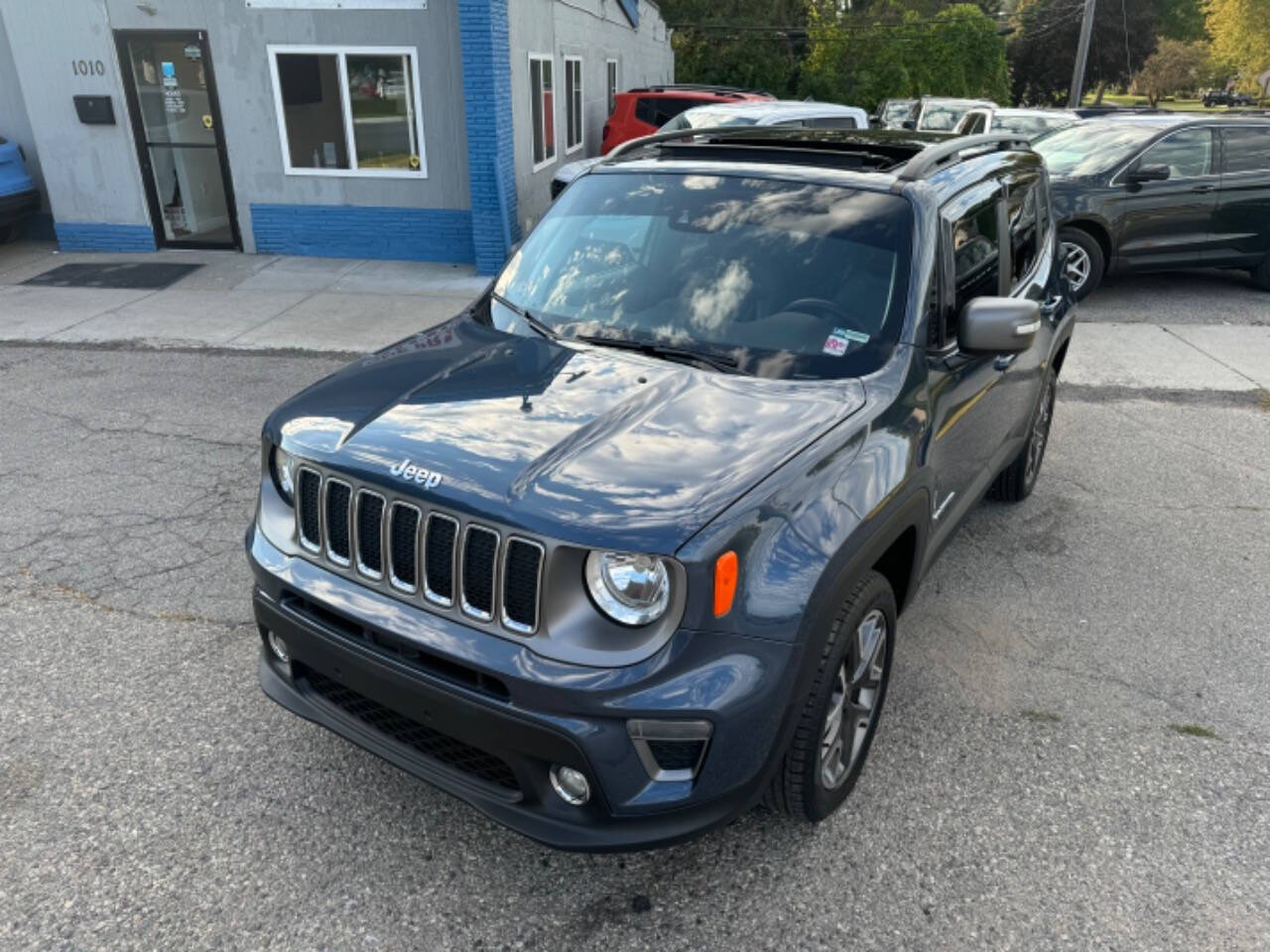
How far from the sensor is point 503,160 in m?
9.91

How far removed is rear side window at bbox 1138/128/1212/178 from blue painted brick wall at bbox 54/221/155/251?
10893 millimetres

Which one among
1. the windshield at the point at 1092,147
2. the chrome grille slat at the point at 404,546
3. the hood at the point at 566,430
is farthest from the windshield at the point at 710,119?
the chrome grille slat at the point at 404,546

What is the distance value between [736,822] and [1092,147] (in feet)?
31.6

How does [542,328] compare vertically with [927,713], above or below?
above

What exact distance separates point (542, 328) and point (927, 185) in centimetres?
144

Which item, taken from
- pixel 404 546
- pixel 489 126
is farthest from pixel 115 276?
pixel 404 546

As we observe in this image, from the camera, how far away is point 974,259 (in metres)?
3.57

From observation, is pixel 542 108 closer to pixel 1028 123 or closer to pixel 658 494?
pixel 1028 123

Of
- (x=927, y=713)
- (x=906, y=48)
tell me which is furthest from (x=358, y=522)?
(x=906, y=48)

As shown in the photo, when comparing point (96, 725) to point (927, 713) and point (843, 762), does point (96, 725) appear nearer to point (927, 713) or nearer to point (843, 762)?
point (843, 762)

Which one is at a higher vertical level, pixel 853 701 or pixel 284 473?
pixel 284 473

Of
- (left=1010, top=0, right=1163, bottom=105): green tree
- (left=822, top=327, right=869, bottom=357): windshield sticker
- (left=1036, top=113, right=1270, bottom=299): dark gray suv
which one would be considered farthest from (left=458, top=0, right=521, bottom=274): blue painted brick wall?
(left=1010, top=0, right=1163, bottom=105): green tree

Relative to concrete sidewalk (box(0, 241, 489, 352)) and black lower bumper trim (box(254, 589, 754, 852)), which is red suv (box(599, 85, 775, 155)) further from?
black lower bumper trim (box(254, 589, 754, 852))

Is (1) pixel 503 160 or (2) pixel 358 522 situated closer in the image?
(2) pixel 358 522
